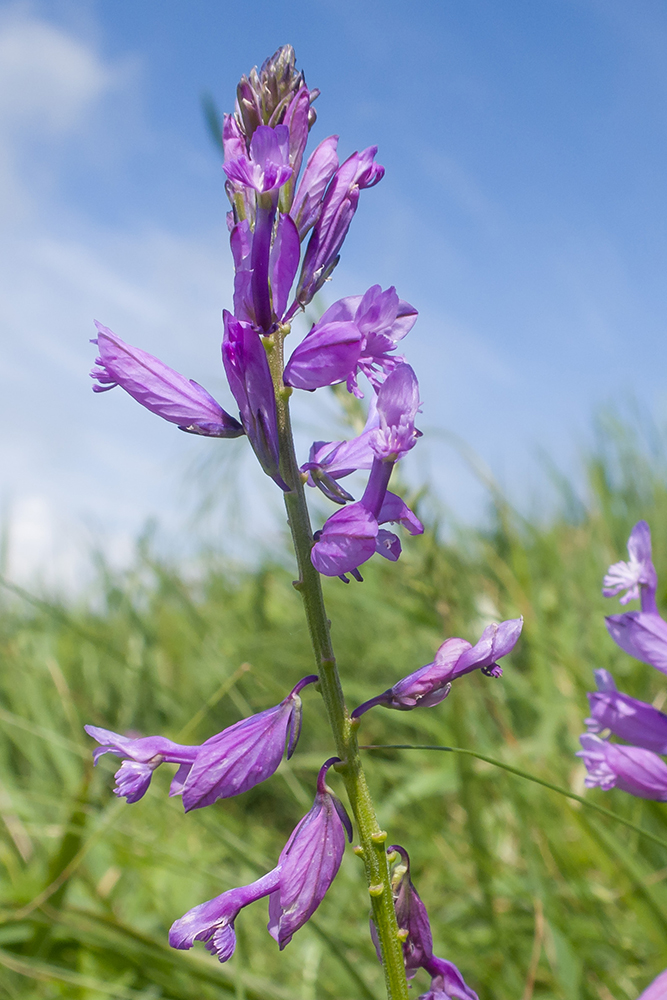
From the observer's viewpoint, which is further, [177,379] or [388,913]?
[177,379]

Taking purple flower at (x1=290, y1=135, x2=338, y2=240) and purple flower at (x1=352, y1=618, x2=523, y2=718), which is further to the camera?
purple flower at (x1=290, y1=135, x2=338, y2=240)

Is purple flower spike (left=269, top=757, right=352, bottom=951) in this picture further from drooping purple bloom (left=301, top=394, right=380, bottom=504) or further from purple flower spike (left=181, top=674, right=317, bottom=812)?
drooping purple bloom (left=301, top=394, right=380, bottom=504)

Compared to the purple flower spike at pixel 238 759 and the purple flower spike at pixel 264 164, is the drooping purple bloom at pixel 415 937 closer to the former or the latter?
the purple flower spike at pixel 238 759

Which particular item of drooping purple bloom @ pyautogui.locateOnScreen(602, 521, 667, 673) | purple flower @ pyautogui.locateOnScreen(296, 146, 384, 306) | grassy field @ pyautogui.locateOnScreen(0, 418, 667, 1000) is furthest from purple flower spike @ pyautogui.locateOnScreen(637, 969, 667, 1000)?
purple flower @ pyautogui.locateOnScreen(296, 146, 384, 306)

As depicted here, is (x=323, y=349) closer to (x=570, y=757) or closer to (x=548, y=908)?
(x=548, y=908)

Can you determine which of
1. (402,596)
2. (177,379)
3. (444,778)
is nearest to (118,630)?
(402,596)

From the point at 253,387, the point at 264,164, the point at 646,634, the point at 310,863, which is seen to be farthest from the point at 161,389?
the point at 646,634

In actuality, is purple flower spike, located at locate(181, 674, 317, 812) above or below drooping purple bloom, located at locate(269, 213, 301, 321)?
below

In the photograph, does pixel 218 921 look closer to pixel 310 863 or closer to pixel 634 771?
pixel 310 863
